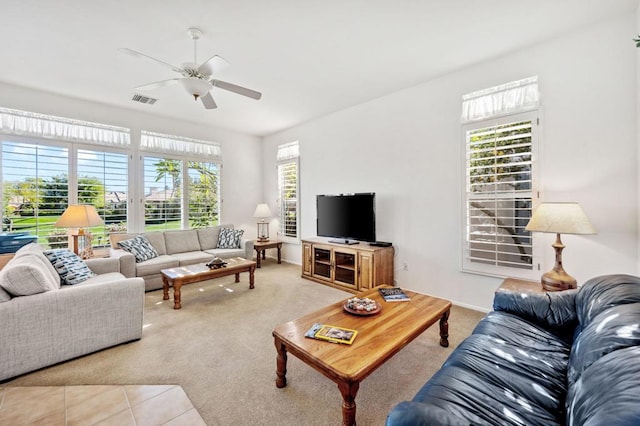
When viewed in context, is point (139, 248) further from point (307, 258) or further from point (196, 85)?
point (196, 85)

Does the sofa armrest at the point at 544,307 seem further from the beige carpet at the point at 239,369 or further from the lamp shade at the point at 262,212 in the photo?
the lamp shade at the point at 262,212

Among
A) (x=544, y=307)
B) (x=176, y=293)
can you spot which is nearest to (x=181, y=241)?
(x=176, y=293)

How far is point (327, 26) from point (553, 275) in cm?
292

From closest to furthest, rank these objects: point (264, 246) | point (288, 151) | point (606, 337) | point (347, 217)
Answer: point (606, 337)
point (347, 217)
point (264, 246)
point (288, 151)

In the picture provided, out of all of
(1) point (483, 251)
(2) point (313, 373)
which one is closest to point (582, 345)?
(2) point (313, 373)

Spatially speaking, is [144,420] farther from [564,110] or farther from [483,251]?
[564,110]

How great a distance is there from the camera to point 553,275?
91.2 inches

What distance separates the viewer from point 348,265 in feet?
13.4

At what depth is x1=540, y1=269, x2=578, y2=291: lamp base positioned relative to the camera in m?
2.24

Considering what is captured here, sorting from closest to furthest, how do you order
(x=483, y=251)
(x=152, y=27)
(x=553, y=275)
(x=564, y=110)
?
(x=553, y=275)
(x=152, y=27)
(x=564, y=110)
(x=483, y=251)

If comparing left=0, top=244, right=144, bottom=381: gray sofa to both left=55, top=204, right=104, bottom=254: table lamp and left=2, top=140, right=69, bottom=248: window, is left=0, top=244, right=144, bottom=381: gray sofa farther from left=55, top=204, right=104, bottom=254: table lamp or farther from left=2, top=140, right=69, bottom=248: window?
left=2, top=140, right=69, bottom=248: window

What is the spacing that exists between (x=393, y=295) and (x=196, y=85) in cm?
266

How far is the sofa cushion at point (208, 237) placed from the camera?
5075 mm

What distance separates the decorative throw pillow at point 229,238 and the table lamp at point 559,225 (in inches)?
172
